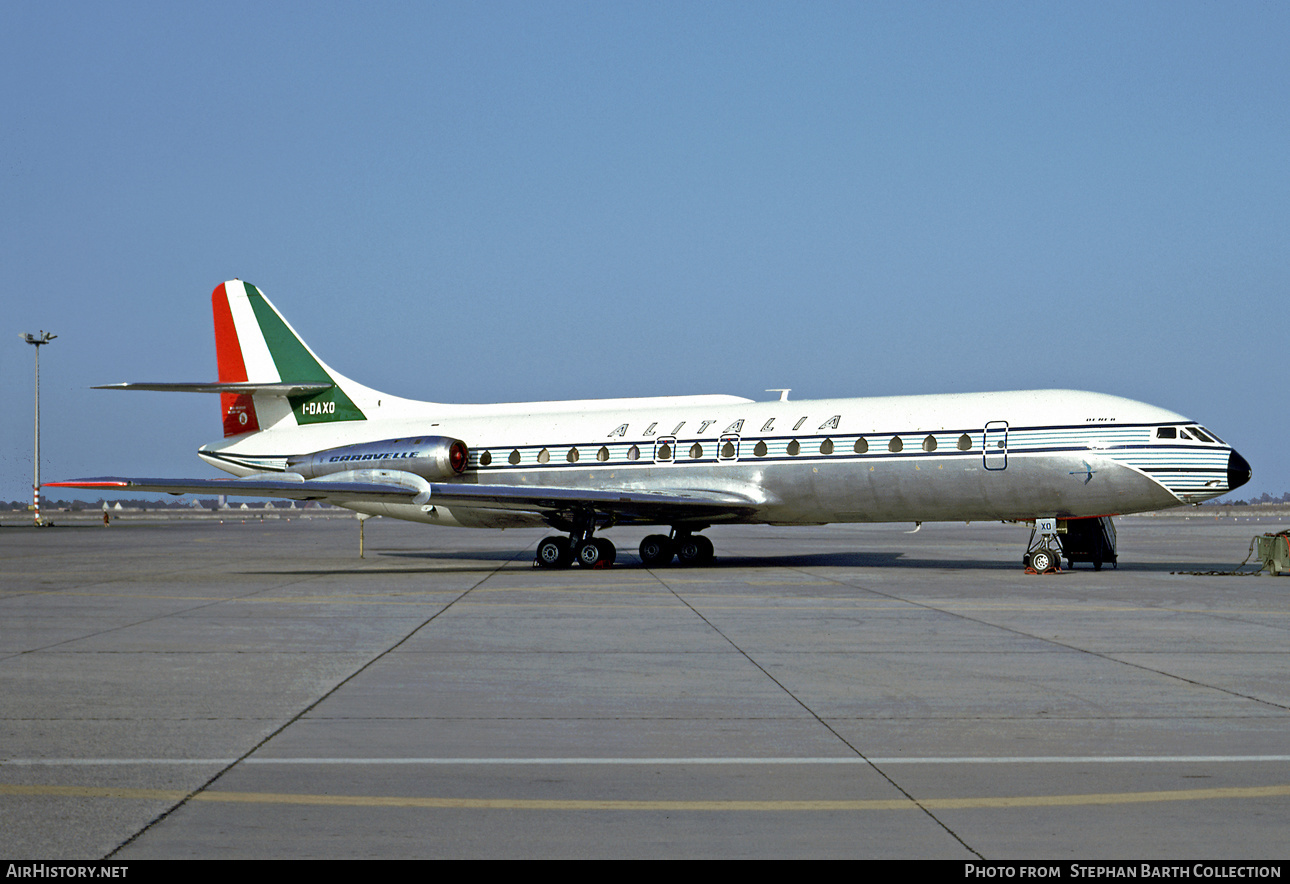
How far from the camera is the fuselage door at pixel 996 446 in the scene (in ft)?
77.8

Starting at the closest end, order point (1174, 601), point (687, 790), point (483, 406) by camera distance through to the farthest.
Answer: point (687, 790) → point (1174, 601) → point (483, 406)

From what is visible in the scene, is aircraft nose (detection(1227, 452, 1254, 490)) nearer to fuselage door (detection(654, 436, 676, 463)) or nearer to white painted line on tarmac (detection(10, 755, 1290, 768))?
fuselage door (detection(654, 436, 676, 463))

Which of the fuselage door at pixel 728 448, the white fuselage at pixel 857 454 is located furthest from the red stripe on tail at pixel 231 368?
the fuselage door at pixel 728 448

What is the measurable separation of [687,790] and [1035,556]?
1934cm

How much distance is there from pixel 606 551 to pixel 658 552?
6.12 ft

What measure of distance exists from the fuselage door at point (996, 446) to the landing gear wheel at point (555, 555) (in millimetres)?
9757

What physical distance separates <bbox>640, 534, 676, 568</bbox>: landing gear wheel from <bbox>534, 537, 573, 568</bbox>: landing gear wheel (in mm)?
2302

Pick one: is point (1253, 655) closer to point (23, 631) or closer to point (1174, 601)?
point (1174, 601)

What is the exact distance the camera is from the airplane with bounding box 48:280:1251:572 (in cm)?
2334

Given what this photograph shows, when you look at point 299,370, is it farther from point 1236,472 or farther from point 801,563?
point 1236,472

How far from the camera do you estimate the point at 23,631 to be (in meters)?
13.8
